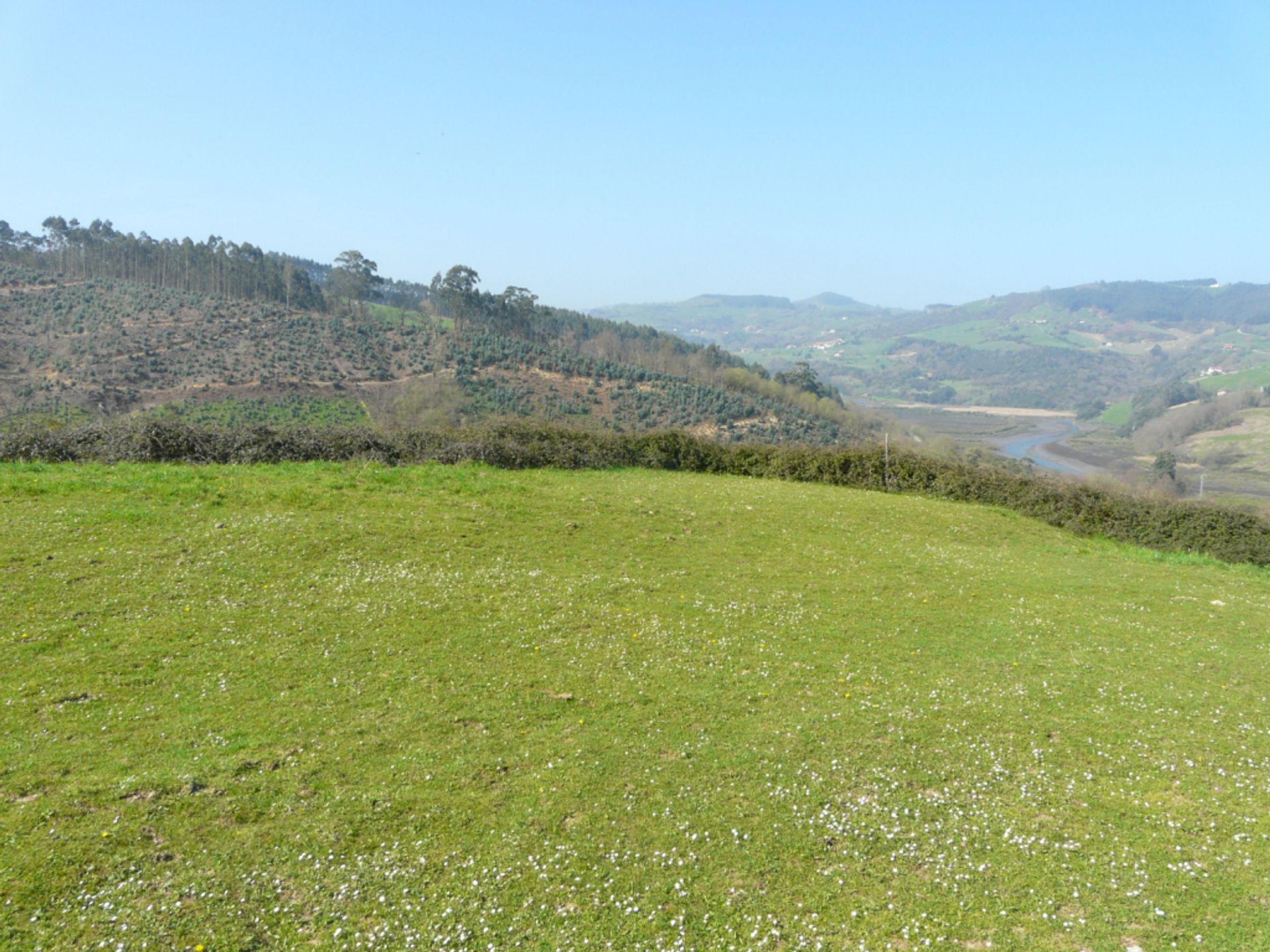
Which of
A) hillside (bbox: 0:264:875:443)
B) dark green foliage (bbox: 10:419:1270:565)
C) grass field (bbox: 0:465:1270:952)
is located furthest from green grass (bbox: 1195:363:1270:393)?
grass field (bbox: 0:465:1270:952)

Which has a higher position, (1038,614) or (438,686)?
(438,686)

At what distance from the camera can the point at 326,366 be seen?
6956 cm

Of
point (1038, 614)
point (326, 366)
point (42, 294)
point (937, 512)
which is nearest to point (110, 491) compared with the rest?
point (1038, 614)

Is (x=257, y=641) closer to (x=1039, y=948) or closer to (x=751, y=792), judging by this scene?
(x=751, y=792)

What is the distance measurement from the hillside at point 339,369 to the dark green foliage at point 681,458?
1601 cm

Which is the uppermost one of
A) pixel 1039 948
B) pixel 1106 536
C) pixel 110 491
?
pixel 110 491

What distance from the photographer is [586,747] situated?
311 inches

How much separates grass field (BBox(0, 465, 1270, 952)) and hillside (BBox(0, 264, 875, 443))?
108 feet

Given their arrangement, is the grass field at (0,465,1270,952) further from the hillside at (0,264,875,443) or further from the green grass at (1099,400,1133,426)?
the green grass at (1099,400,1133,426)

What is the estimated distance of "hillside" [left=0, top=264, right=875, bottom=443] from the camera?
185 feet

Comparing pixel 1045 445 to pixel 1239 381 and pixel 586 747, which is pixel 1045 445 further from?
pixel 586 747

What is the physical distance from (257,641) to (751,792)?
23.0 ft

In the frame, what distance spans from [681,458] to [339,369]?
51445 mm

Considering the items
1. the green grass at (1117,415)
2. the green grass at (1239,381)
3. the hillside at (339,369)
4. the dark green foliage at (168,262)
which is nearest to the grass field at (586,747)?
the hillside at (339,369)
